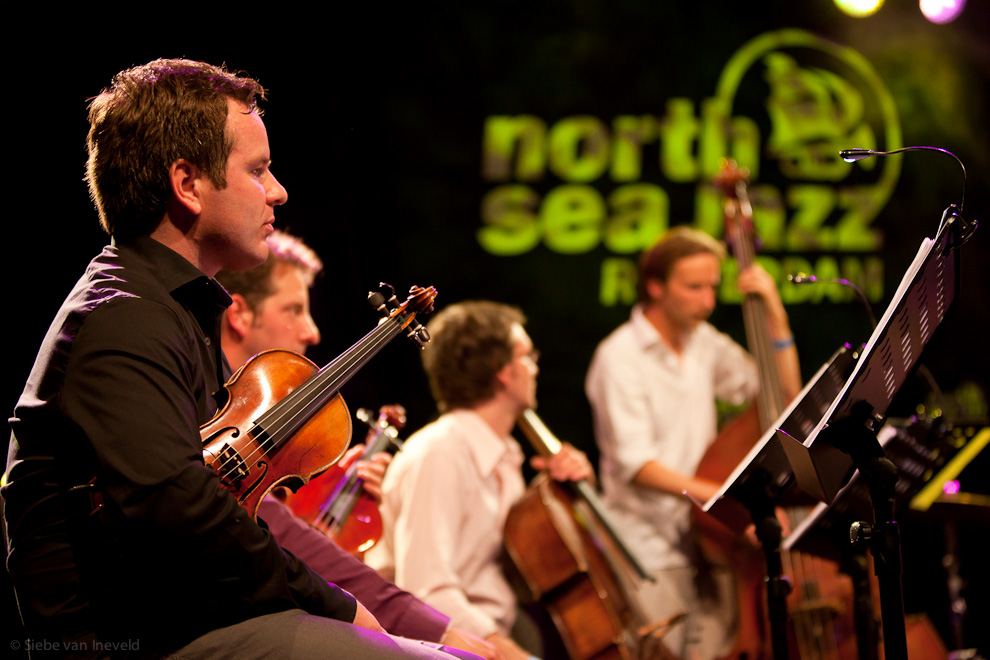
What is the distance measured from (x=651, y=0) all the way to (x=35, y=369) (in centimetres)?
470

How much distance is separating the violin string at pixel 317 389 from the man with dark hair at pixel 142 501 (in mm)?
127

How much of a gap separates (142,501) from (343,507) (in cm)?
149

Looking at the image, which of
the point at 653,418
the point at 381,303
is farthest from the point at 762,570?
the point at 381,303

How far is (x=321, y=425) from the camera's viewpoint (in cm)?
183

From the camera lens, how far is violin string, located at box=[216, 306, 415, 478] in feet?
5.61

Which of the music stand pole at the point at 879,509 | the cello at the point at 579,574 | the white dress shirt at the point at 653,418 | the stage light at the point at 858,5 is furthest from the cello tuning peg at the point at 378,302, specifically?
the stage light at the point at 858,5

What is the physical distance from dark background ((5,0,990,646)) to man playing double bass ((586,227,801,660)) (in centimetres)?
80

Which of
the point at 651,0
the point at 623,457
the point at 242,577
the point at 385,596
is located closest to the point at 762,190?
the point at 651,0

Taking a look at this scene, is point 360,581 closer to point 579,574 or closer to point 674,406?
point 579,574

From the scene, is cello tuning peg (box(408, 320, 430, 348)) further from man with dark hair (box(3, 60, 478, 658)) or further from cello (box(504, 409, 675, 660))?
cello (box(504, 409, 675, 660))

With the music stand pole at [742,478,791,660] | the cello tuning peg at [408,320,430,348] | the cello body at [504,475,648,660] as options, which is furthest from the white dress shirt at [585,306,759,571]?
the cello tuning peg at [408,320,430,348]

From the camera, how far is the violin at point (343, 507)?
9.32 feet

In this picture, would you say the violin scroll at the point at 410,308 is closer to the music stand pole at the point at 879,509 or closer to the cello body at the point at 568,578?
the music stand pole at the point at 879,509

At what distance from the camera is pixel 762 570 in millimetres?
3541
